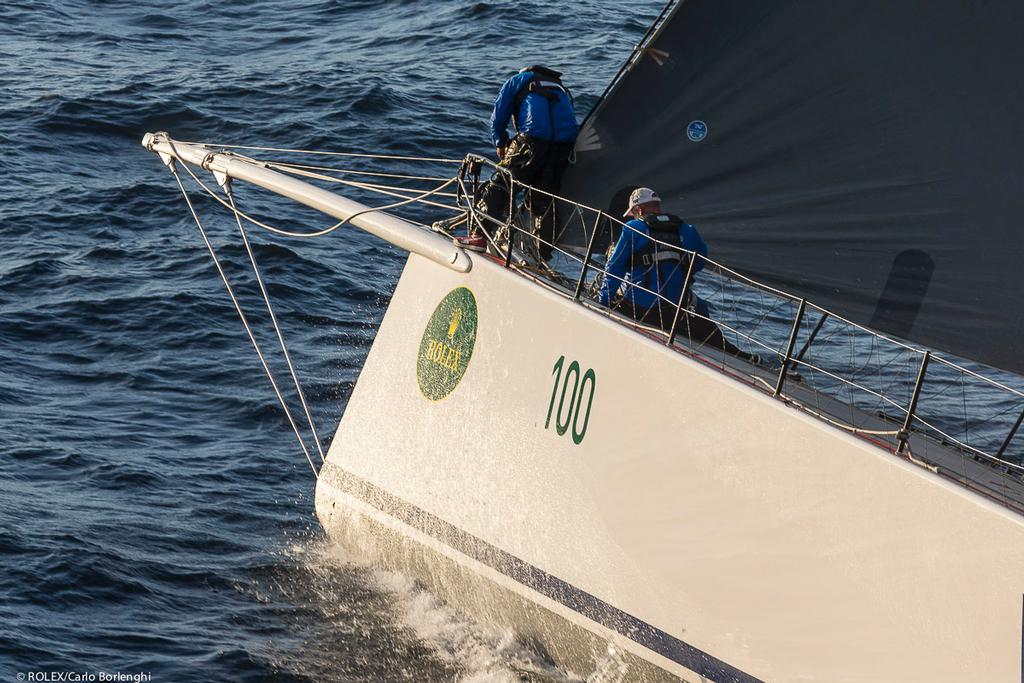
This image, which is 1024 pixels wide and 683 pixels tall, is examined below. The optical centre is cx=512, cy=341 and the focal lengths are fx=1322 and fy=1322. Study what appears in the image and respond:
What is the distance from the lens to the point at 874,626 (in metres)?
5.86

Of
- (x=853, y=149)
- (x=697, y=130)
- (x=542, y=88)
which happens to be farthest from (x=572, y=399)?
(x=542, y=88)

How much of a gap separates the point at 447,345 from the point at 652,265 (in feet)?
4.83

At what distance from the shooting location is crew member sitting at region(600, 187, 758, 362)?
735cm

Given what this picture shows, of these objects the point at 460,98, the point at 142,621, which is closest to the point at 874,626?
the point at 142,621

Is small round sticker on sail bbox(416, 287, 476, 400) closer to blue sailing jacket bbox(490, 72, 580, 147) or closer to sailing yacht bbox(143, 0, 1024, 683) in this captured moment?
sailing yacht bbox(143, 0, 1024, 683)

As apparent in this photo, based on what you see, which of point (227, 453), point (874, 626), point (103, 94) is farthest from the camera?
point (103, 94)

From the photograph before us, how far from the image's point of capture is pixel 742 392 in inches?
246

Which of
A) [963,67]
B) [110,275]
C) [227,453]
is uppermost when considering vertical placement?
[963,67]

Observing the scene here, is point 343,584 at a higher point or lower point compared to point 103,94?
lower

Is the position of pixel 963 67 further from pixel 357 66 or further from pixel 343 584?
pixel 357 66

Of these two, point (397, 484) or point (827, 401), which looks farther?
point (397, 484)

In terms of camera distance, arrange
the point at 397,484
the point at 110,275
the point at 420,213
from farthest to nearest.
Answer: the point at 420,213
the point at 110,275
the point at 397,484

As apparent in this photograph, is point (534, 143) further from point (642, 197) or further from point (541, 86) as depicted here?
point (642, 197)

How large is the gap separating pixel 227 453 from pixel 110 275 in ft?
10.8
